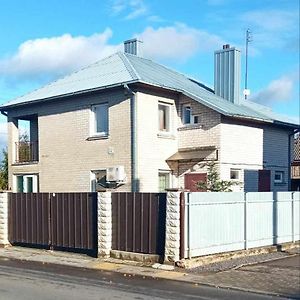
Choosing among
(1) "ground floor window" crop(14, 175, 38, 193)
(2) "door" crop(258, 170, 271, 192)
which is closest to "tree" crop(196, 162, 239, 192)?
(2) "door" crop(258, 170, 271, 192)

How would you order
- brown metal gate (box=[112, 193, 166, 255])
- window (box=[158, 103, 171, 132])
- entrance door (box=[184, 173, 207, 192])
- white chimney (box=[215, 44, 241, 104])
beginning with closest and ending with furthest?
1. brown metal gate (box=[112, 193, 166, 255])
2. entrance door (box=[184, 173, 207, 192])
3. window (box=[158, 103, 171, 132])
4. white chimney (box=[215, 44, 241, 104])

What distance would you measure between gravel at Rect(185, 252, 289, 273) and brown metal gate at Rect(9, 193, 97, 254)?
138 inches

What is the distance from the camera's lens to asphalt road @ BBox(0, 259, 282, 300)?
9.54m

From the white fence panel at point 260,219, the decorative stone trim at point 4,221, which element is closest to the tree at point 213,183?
the white fence panel at point 260,219

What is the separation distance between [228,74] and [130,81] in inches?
205

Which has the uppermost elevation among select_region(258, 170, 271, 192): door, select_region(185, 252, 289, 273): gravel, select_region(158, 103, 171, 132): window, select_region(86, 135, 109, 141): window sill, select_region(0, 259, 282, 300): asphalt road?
select_region(158, 103, 171, 132): window

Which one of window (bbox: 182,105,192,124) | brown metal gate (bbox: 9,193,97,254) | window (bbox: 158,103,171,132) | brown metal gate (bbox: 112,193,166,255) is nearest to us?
brown metal gate (bbox: 112,193,166,255)

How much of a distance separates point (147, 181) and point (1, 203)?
16.8 ft

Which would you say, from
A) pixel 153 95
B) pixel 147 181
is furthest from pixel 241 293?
pixel 153 95

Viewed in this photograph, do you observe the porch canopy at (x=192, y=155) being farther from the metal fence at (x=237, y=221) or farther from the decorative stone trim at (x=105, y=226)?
the decorative stone trim at (x=105, y=226)

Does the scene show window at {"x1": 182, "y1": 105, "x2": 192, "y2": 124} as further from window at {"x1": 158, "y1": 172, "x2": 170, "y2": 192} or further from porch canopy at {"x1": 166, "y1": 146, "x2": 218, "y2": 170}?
window at {"x1": 158, "y1": 172, "x2": 170, "y2": 192}

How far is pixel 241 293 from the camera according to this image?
1013 cm

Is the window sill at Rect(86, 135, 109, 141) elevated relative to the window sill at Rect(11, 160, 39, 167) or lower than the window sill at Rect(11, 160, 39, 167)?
elevated

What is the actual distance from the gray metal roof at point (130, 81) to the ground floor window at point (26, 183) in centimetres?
312
